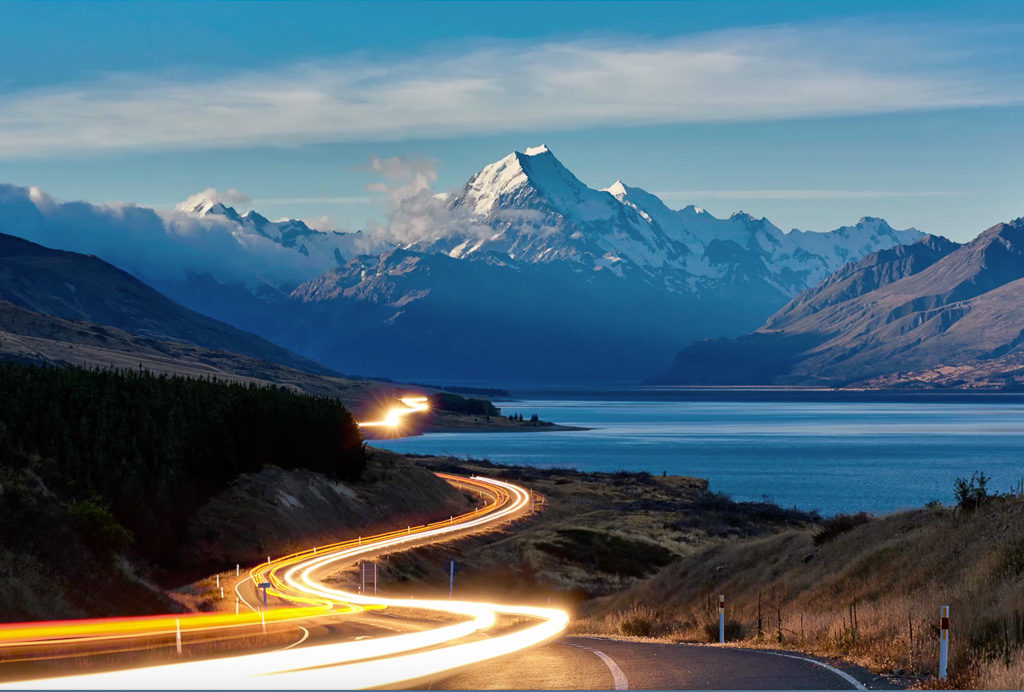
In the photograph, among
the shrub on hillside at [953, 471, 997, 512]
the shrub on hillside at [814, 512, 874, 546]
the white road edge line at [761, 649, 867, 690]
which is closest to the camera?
the white road edge line at [761, 649, 867, 690]

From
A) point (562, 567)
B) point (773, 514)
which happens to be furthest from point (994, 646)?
point (773, 514)

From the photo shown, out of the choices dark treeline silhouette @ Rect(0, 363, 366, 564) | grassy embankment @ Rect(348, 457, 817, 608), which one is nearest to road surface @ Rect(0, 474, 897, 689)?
grassy embankment @ Rect(348, 457, 817, 608)

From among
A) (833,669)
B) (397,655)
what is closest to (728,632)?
(833,669)

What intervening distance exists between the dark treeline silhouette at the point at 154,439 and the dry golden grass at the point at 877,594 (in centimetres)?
3104

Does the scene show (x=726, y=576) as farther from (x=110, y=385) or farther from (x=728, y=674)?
(x=110, y=385)

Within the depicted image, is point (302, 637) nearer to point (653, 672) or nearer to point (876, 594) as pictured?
point (653, 672)

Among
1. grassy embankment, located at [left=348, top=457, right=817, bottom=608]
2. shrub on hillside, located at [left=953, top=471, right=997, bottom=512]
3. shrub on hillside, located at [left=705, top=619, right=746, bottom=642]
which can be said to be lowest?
grassy embankment, located at [left=348, top=457, right=817, bottom=608]

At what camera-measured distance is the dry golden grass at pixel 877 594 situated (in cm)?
1814

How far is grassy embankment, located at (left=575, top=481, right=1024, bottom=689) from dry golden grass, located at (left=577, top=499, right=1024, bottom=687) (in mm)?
49

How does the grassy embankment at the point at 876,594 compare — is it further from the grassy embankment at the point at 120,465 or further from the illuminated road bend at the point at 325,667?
the grassy embankment at the point at 120,465

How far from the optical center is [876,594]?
30.0 metres

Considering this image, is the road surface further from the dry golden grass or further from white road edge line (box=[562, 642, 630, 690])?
the dry golden grass

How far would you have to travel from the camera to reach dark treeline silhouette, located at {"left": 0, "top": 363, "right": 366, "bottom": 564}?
234 feet

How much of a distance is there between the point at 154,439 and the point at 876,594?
60.0 m
